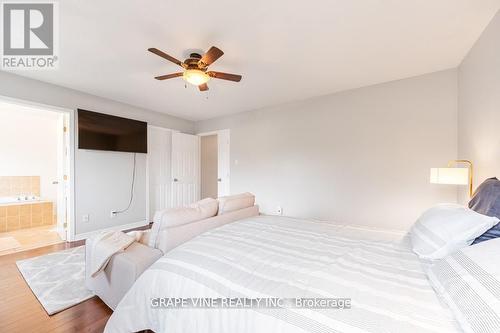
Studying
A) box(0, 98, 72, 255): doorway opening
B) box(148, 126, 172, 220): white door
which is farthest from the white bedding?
box(148, 126, 172, 220): white door

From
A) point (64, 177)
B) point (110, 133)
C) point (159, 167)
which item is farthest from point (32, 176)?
point (159, 167)

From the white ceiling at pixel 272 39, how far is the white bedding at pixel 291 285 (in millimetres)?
1914

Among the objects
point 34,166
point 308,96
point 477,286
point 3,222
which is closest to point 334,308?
point 477,286

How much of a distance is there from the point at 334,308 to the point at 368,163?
10.0 feet

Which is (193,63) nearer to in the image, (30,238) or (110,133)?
(110,133)

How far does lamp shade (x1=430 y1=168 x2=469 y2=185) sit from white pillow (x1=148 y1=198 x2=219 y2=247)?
2.46 metres

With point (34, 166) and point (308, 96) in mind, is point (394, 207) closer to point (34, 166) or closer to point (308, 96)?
point (308, 96)

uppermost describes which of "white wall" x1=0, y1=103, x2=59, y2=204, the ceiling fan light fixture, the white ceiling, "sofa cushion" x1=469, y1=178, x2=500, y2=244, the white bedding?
the white ceiling

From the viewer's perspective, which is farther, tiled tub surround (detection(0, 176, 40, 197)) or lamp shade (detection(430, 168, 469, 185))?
tiled tub surround (detection(0, 176, 40, 197))

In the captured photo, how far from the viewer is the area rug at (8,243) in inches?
123

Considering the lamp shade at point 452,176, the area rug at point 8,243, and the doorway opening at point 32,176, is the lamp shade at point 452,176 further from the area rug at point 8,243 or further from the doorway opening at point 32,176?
the area rug at point 8,243

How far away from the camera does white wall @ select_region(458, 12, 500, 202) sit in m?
1.83

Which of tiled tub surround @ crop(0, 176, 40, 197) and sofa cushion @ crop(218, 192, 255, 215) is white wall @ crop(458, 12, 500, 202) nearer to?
sofa cushion @ crop(218, 192, 255, 215)

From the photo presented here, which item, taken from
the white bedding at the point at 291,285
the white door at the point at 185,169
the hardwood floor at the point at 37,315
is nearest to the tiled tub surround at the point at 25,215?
the white door at the point at 185,169
